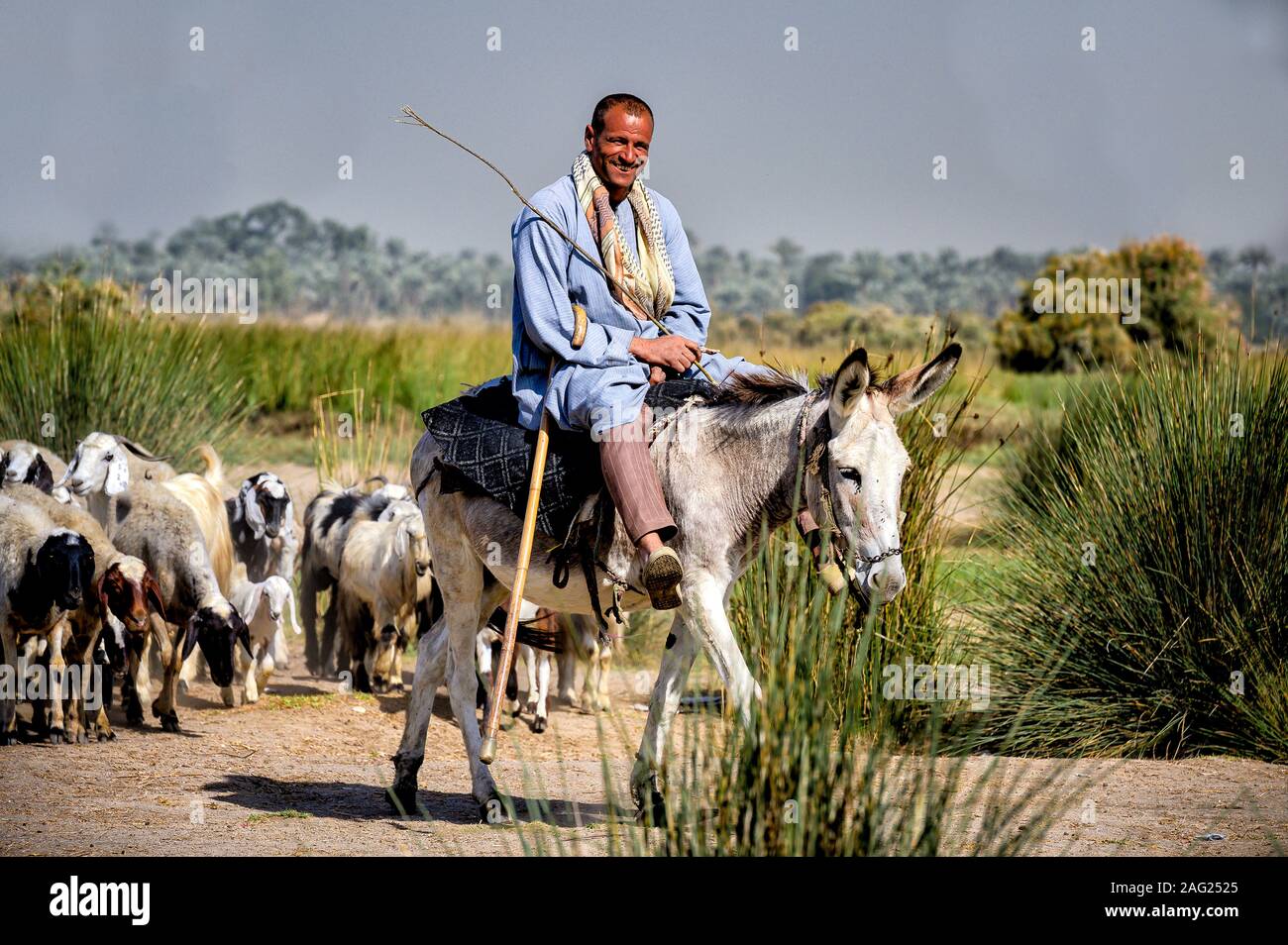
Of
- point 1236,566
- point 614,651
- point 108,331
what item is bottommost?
point 614,651

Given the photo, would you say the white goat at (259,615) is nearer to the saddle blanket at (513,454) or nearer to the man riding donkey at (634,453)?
the man riding donkey at (634,453)

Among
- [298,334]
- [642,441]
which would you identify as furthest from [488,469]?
[298,334]

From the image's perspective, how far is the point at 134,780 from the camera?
7.85 meters

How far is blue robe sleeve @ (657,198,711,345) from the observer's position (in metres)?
6.89

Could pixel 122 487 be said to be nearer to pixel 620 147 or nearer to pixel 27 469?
pixel 27 469

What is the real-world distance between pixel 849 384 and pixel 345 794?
3.76m

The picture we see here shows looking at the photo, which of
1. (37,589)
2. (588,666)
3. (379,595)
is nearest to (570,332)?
(37,589)

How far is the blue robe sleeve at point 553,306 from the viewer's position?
249 inches

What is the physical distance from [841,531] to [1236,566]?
3538mm

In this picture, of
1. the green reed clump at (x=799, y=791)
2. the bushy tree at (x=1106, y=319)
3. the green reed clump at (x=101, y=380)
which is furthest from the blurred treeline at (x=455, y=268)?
the green reed clump at (x=799, y=791)

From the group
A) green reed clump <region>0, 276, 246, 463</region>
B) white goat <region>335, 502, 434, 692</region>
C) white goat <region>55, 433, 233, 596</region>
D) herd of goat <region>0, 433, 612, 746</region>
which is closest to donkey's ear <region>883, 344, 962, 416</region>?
herd of goat <region>0, 433, 612, 746</region>

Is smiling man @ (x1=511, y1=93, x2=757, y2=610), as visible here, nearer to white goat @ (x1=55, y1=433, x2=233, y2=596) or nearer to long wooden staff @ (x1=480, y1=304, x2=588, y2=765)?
long wooden staff @ (x1=480, y1=304, x2=588, y2=765)

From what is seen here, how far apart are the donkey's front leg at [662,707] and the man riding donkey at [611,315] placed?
490mm
